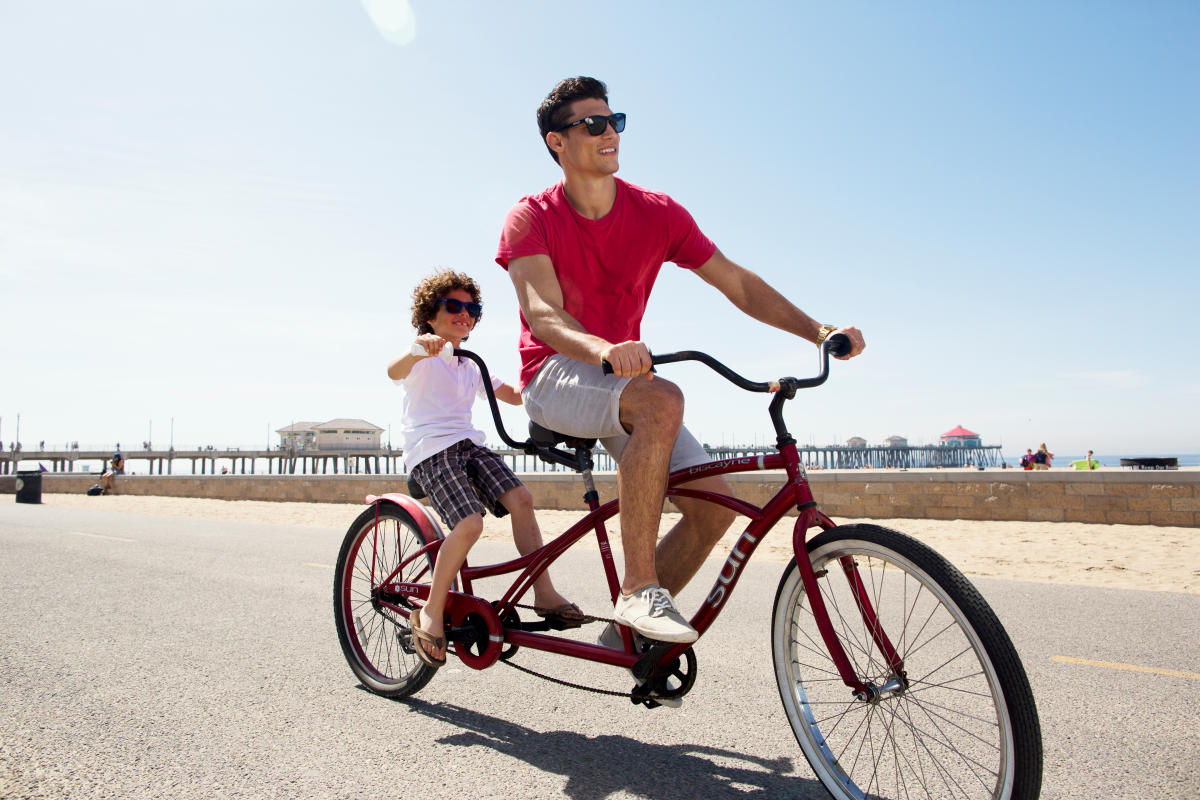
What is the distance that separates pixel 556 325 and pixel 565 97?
3.00ft

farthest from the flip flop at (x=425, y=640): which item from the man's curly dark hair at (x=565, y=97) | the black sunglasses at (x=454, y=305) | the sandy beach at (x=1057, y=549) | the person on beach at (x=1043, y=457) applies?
the person on beach at (x=1043, y=457)

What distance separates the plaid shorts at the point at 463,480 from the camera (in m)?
3.10

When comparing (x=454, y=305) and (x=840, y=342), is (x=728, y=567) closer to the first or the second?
(x=840, y=342)

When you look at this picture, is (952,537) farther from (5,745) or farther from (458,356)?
(5,745)

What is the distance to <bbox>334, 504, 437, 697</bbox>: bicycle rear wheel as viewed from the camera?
3.42 meters

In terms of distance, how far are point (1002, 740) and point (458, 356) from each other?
243 cm

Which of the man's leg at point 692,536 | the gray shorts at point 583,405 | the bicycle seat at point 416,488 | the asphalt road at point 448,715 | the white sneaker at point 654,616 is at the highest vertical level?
the gray shorts at point 583,405

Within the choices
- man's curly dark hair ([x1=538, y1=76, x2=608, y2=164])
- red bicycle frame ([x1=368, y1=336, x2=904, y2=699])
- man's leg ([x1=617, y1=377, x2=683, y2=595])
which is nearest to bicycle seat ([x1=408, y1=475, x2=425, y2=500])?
red bicycle frame ([x1=368, y1=336, x2=904, y2=699])

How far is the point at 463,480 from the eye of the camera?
317 cm

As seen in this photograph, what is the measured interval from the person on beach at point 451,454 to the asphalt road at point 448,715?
1.45 feet

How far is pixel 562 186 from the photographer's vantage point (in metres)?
2.82

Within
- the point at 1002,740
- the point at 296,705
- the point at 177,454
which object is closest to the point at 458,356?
the point at 296,705

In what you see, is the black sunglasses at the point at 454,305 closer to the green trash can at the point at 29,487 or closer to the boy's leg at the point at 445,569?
the boy's leg at the point at 445,569

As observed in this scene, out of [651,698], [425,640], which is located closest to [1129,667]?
[651,698]
